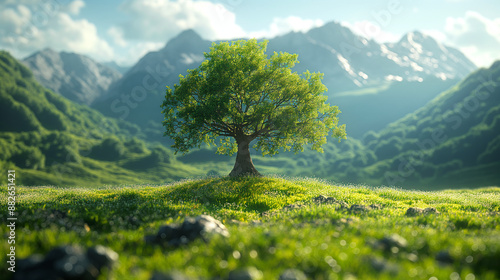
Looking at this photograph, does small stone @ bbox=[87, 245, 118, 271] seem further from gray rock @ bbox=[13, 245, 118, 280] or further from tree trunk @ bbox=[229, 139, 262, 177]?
tree trunk @ bbox=[229, 139, 262, 177]

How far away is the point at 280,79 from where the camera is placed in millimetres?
27062

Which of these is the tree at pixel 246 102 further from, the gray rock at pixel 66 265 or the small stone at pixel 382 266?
the small stone at pixel 382 266

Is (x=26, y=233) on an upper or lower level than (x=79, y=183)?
upper

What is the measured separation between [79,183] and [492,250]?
179 metres

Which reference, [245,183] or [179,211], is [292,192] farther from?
[179,211]

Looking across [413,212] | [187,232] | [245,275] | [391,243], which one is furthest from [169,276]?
[413,212]

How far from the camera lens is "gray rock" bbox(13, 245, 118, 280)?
5648 millimetres

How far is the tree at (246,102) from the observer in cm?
2588

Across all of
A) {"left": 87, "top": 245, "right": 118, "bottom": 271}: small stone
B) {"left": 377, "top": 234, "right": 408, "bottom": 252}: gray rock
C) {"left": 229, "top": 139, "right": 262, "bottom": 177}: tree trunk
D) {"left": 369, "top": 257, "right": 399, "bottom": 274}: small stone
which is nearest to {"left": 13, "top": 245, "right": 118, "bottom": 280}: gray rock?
{"left": 87, "top": 245, "right": 118, "bottom": 271}: small stone

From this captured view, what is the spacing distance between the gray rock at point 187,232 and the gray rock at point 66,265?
2666 millimetres

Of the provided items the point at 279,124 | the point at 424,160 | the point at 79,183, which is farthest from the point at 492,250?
the point at 424,160

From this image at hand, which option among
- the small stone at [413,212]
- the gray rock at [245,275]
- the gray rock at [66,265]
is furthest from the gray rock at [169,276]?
the small stone at [413,212]

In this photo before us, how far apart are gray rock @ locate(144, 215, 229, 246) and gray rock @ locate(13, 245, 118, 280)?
2.67 metres

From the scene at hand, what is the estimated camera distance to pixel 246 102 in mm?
27391
